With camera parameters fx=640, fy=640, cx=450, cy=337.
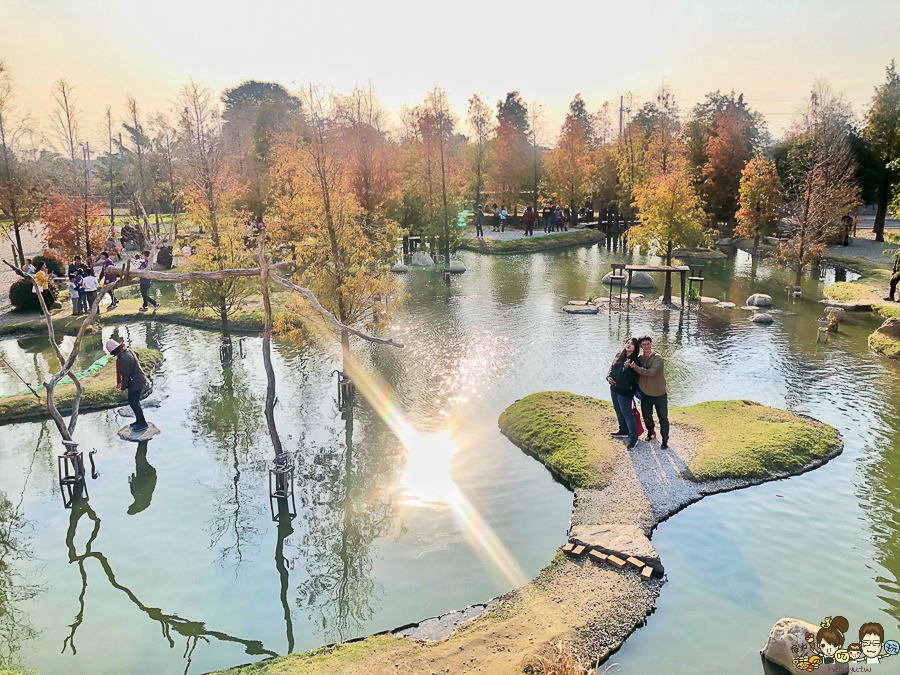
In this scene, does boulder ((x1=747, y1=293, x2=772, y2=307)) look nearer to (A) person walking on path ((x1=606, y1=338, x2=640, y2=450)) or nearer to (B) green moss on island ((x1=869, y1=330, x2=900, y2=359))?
(B) green moss on island ((x1=869, y1=330, x2=900, y2=359))

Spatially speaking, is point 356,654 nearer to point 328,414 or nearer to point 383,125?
point 328,414

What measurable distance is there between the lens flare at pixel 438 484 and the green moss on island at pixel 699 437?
74.1 inches

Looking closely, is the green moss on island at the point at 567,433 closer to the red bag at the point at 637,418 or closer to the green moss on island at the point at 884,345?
the red bag at the point at 637,418

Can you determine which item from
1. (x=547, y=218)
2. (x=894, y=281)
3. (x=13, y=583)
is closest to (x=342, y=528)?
(x=13, y=583)

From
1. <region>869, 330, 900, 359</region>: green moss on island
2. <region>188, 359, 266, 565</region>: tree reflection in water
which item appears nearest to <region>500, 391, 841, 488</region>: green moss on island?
<region>188, 359, 266, 565</region>: tree reflection in water

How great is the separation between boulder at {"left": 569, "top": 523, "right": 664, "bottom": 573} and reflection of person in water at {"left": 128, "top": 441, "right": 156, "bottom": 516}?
8124 millimetres

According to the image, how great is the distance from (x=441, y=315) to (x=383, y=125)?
36874 millimetres

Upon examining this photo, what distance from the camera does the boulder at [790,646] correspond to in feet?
24.7

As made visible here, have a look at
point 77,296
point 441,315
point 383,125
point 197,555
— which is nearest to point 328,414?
point 197,555

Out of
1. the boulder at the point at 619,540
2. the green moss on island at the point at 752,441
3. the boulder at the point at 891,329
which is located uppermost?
the boulder at the point at 891,329

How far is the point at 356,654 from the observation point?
7949 mm

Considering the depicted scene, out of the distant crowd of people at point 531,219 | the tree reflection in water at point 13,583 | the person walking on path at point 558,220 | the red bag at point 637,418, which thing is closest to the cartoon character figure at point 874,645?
the red bag at point 637,418

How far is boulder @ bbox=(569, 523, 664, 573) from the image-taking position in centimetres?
951

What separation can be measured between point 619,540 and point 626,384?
12.9ft
